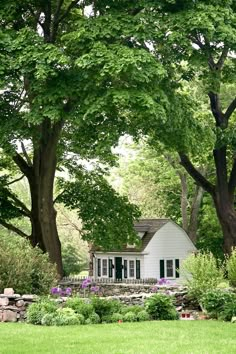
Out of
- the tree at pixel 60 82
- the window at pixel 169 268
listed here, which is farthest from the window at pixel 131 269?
the tree at pixel 60 82

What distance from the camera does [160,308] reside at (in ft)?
46.8

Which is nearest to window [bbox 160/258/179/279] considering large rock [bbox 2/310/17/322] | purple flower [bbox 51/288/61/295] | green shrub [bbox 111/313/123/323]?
purple flower [bbox 51/288/61/295]

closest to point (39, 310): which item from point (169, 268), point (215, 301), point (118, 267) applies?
point (215, 301)

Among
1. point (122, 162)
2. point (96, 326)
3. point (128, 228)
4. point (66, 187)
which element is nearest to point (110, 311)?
point (96, 326)

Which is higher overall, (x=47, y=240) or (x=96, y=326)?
(x=47, y=240)

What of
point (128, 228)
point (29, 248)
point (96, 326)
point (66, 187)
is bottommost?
point (96, 326)

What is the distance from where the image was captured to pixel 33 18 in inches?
795

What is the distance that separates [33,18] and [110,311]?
11060 millimetres

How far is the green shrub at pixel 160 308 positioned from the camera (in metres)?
14.2

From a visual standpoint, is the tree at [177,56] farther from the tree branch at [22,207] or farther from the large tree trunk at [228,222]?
the tree branch at [22,207]

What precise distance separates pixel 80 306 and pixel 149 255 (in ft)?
58.6

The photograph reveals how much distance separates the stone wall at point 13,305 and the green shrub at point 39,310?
22.9 inches

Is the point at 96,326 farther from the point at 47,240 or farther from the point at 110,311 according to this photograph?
the point at 47,240

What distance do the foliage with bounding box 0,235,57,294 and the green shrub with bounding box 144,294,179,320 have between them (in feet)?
9.98
